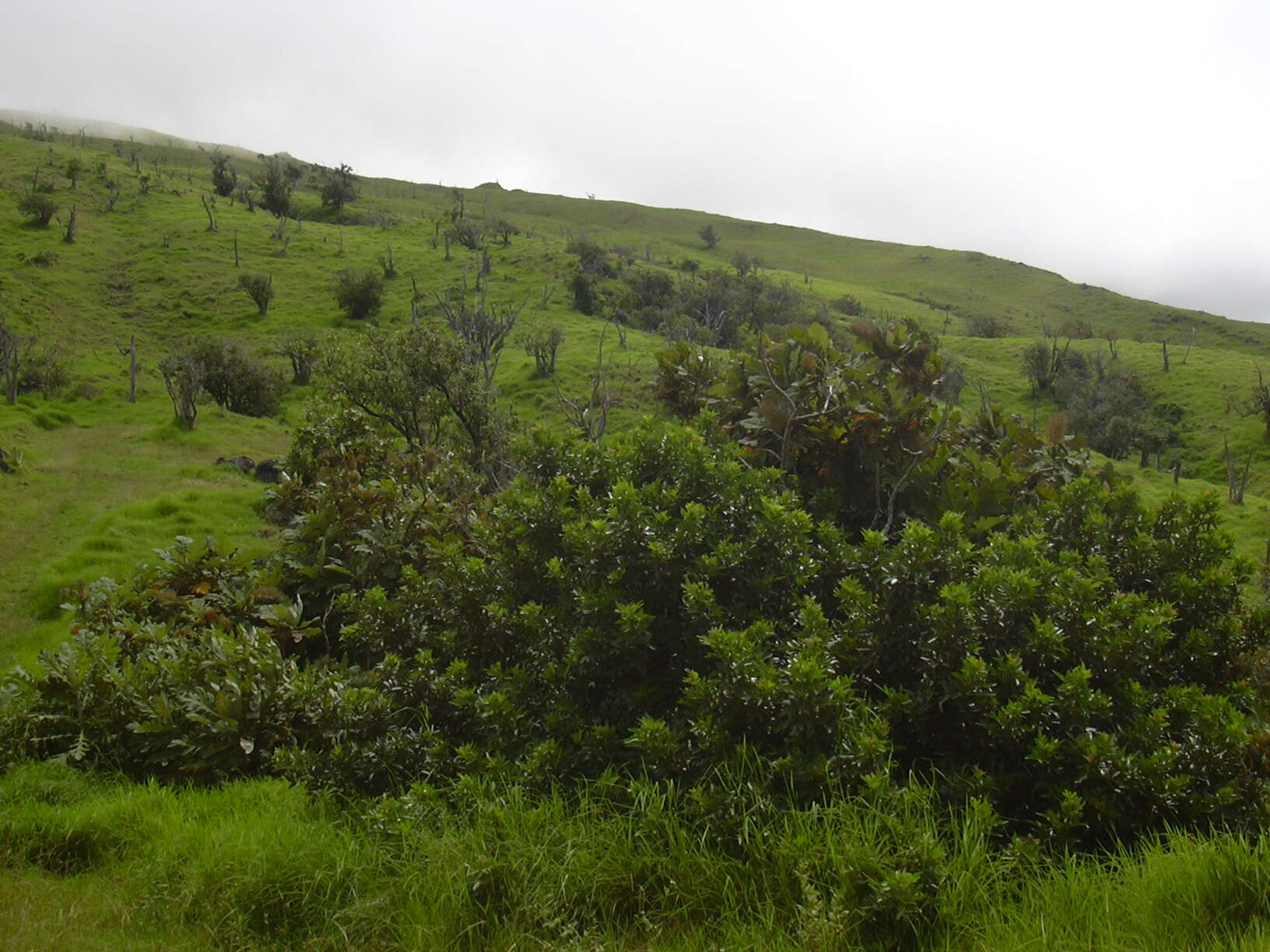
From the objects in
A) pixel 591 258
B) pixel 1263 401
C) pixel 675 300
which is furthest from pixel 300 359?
pixel 1263 401

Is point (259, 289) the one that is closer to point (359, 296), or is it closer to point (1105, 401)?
point (359, 296)

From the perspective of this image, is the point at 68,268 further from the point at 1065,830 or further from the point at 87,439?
the point at 1065,830

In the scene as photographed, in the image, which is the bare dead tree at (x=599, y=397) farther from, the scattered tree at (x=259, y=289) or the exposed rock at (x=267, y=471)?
the scattered tree at (x=259, y=289)

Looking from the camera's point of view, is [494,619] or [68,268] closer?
[494,619]

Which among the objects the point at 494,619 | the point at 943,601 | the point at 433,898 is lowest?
the point at 433,898

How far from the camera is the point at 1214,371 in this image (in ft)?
178

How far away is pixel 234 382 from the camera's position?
32.6 m

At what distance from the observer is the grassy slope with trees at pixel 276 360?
148 inches

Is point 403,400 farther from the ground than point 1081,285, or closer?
closer

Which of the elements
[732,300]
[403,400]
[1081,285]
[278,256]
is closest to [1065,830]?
[403,400]

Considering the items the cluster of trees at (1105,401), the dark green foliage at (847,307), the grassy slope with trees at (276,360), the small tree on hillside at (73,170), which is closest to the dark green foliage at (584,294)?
the grassy slope with trees at (276,360)

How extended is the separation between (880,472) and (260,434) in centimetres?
2645

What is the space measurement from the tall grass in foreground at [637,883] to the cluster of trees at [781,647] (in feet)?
0.75

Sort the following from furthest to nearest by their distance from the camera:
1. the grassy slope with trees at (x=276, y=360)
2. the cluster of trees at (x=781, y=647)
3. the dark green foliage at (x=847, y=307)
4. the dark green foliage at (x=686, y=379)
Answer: the dark green foliage at (x=847, y=307)
the dark green foliage at (x=686, y=379)
the cluster of trees at (x=781, y=647)
the grassy slope with trees at (x=276, y=360)
